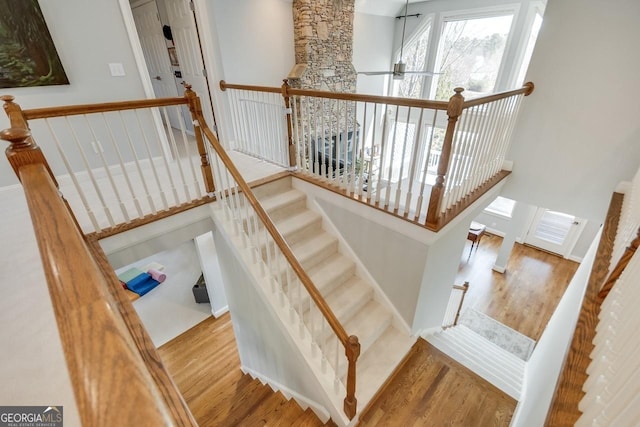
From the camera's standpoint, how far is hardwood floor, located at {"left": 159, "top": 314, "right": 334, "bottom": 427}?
2.22 meters

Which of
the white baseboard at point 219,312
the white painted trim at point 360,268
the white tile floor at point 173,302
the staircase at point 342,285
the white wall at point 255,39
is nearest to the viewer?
the staircase at point 342,285

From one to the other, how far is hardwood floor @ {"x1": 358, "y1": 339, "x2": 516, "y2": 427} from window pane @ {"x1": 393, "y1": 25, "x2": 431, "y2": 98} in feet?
18.1

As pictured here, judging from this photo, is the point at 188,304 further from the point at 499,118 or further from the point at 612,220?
the point at 612,220

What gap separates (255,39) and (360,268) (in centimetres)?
354

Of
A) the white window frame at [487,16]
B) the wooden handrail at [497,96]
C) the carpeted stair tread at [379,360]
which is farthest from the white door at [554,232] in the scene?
the carpeted stair tread at [379,360]

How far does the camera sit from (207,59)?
355 cm

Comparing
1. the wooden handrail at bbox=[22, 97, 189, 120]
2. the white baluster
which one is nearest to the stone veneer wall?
the wooden handrail at bbox=[22, 97, 189, 120]

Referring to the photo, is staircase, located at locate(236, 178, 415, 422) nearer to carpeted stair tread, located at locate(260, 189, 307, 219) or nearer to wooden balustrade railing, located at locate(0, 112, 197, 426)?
carpeted stair tread, located at locate(260, 189, 307, 219)

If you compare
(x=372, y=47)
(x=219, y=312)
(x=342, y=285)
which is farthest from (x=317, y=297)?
(x=372, y=47)

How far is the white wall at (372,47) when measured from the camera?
5.70 m

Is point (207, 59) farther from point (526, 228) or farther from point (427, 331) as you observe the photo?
point (526, 228)

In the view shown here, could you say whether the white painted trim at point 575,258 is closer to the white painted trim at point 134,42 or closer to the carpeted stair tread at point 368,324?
the carpeted stair tread at point 368,324

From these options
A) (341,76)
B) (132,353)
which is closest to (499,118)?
(132,353)

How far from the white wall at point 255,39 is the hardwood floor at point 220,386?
3.77 metres
